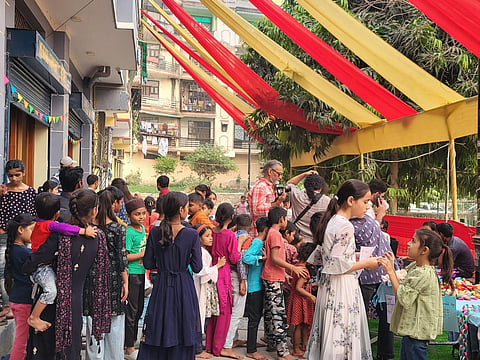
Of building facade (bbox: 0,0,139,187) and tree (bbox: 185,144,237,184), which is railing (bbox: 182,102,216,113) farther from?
building facade (bbox: 0,0,139,187)

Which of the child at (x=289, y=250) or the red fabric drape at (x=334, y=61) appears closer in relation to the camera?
the child at (x=289, y=250)

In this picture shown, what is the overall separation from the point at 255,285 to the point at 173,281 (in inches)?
67.2

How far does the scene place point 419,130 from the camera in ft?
26.0

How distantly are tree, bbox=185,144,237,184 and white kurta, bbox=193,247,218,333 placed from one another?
37.4 meters

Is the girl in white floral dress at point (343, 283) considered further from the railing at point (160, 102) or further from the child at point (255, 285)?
the railing at point (160, 102)

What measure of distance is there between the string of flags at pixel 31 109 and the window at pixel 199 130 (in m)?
41.2

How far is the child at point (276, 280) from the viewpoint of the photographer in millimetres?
5559

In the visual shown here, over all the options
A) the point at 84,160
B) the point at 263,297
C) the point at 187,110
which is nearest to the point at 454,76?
the point at 263,297

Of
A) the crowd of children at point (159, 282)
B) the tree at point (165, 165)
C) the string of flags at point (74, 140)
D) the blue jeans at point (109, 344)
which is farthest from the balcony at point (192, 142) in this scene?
the blue jeans at point (109, 344)

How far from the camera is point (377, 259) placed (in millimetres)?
4277

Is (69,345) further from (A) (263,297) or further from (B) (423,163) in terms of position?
(B) (423,163)

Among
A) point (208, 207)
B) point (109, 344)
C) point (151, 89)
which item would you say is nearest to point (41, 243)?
point (109, 344)

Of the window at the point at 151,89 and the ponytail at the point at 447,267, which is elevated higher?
the window at the point at 151,89

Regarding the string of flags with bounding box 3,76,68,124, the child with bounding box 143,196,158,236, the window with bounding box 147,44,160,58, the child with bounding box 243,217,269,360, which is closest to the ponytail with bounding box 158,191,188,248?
the child with bounding box 243,217,269,360
